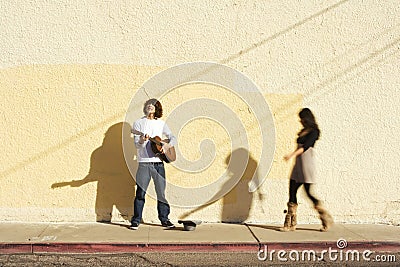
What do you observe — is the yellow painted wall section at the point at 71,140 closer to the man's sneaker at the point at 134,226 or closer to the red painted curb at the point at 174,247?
the man's sneaker at the point at 134,226

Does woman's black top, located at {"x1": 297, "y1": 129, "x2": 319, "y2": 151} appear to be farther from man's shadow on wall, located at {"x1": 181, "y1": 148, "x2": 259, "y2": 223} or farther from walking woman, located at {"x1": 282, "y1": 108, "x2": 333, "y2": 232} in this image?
man's shadow on wall, located at {"x1": 181, "y1": 148, "x2": 259, "y2": 223}

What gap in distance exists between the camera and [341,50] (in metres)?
7.48

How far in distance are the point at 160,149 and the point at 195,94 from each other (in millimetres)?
1073

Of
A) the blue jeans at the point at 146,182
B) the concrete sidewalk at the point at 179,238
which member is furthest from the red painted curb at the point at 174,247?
the blue jeans at the point at 146,182

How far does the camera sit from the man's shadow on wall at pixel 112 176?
24.3 feet

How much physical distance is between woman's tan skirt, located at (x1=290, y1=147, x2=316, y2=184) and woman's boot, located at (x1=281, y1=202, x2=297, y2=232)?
36cm

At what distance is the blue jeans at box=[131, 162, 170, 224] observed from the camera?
22.9 feet

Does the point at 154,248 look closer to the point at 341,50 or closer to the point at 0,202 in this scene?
the point at 0,202

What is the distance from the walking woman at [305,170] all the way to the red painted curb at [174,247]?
608 millimetres

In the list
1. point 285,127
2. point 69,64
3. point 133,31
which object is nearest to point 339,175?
point 285,127

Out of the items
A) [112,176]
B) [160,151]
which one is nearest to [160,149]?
[160,151]

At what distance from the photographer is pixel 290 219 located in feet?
23.1

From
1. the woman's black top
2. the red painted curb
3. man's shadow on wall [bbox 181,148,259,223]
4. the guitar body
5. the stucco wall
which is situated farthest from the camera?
man's shadow on wall [bbox 181,148,259,223]

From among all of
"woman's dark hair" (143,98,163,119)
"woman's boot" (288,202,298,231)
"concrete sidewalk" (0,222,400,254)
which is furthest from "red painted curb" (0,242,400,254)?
"woman's dark hair" (143,98,163,119)
